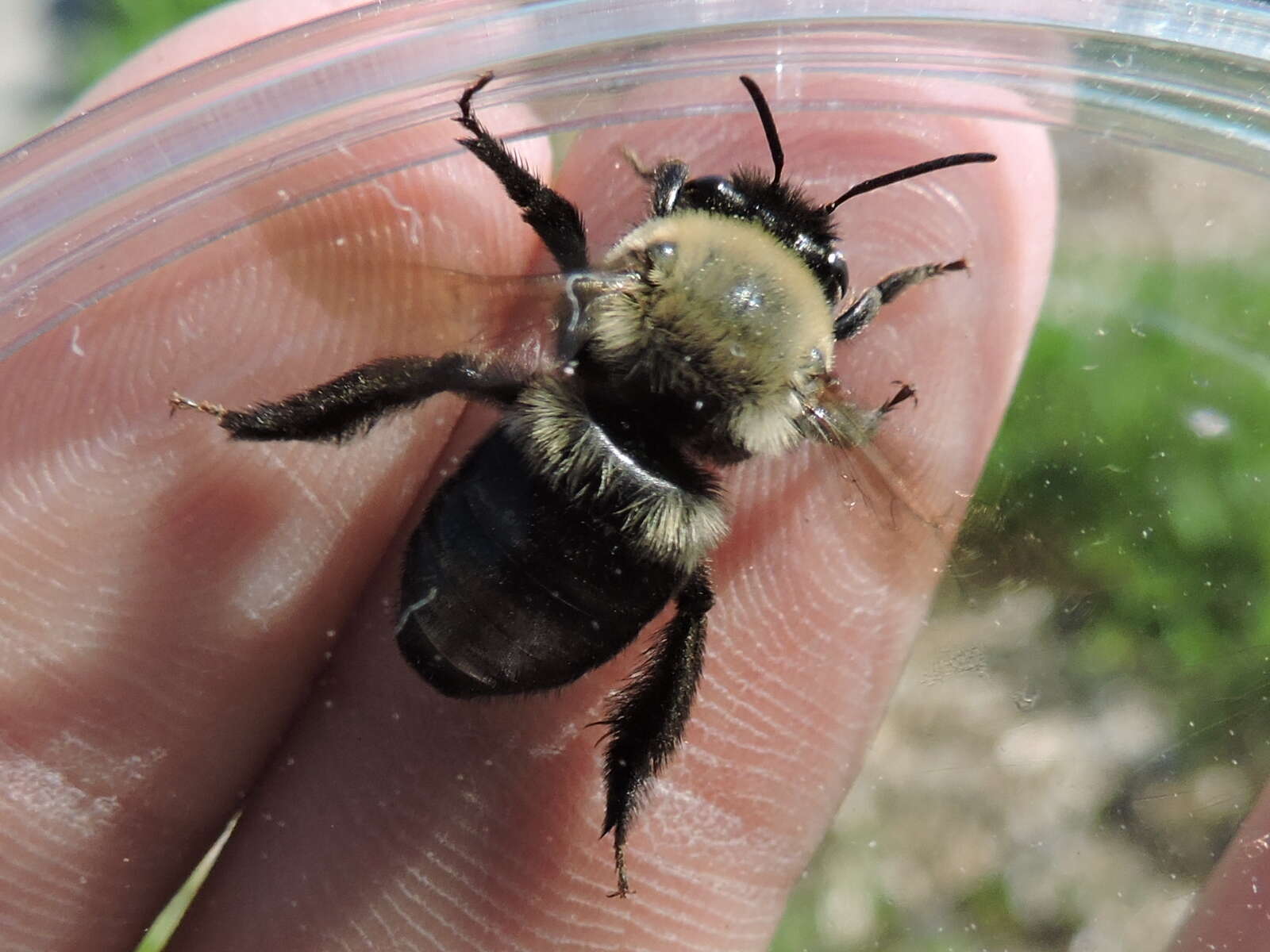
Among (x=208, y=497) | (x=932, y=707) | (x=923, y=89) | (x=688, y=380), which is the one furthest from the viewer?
(x=932, y=707)

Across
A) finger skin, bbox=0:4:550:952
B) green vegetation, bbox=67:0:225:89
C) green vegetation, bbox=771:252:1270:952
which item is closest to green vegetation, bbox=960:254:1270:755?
green vegetation, bbox=771:252:1270:952

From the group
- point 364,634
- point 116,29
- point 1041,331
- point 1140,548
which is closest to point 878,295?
point 1041,331

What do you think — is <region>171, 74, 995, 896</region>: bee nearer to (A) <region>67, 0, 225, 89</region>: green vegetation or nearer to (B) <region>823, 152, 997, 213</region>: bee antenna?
(B) <region>823, 152, 997, 213</region>: bee antenna

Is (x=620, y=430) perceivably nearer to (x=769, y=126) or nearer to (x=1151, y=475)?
(x=769, y=126)

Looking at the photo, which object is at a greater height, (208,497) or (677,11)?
(677,11)

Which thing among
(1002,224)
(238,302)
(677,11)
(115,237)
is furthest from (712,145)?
(115,237)

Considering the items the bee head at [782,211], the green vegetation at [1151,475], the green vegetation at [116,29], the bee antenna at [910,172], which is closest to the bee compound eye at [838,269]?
the bee head at [782,211]

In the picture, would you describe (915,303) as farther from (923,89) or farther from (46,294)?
(46,294)

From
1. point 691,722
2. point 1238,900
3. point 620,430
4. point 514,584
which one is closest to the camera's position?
point 514,584
